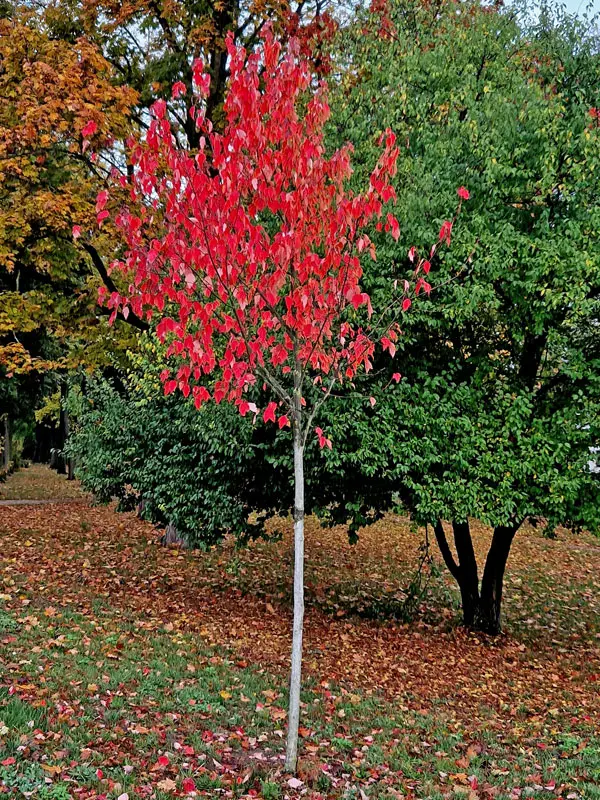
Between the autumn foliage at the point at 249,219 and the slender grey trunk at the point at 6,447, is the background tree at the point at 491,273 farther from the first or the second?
the slender grey trunk at the point at 6,447

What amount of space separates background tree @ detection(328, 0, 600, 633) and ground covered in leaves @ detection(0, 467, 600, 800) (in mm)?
2210

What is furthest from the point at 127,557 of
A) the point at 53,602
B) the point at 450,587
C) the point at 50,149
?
the point at 50,149

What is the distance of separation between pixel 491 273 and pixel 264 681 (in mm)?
5447

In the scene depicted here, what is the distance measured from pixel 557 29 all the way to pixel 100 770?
9633mm

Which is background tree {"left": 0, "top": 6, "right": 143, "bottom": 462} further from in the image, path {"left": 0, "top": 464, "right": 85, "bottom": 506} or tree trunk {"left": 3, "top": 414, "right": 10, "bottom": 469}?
tree trunk {"left": 3, "top": 414, "right": 10, "bottom": 469}

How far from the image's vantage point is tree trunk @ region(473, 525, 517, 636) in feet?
33.6

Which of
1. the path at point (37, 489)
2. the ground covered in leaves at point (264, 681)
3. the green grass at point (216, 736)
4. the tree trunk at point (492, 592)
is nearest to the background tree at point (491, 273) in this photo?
the tree trunk at point (492, 592)

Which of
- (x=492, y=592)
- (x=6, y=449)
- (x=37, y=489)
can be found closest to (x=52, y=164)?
(x=492, y=592)

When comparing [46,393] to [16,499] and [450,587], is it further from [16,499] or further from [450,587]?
[450,587]

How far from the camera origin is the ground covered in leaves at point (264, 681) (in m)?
5.07

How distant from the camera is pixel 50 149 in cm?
1193

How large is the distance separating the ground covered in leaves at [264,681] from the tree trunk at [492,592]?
0.35 m

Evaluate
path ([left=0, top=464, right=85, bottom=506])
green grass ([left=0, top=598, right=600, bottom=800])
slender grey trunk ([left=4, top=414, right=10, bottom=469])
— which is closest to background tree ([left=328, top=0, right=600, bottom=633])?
green grass ([left=0, top=598, right=600, bottom=800])

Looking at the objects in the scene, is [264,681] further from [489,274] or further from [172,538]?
[172,538]
